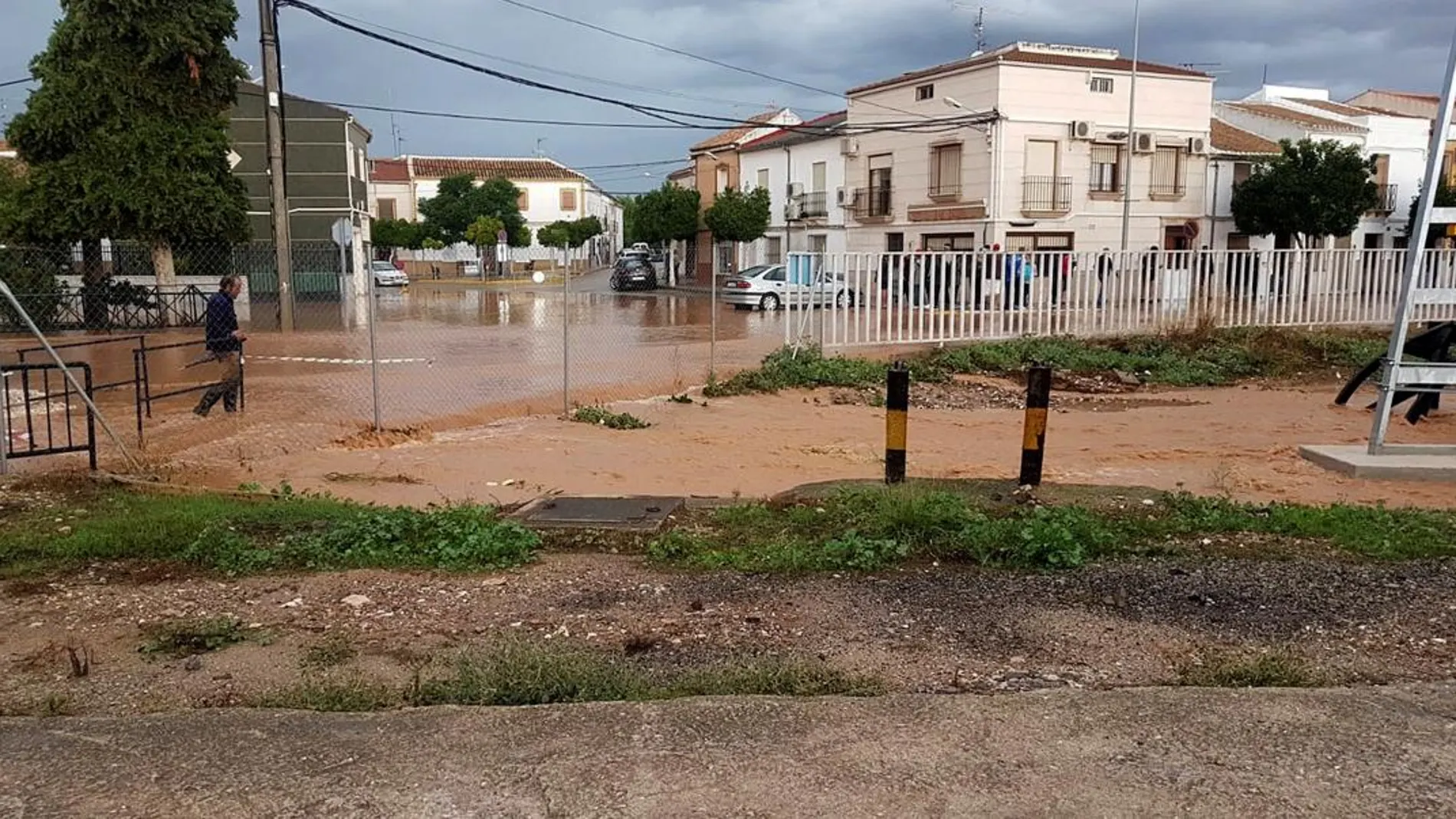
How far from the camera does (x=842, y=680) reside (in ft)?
14.3

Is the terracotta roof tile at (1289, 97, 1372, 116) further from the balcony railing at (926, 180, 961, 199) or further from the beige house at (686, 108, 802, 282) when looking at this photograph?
the beige house at (686, 108, 802, 282)

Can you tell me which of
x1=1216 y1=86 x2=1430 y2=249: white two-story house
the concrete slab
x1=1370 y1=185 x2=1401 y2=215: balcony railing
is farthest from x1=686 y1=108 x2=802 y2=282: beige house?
the concrete slab

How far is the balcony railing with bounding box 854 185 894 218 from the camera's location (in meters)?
43.2

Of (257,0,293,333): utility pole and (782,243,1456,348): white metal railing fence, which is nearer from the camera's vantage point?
(782,243,1456,348): white metal railing fence

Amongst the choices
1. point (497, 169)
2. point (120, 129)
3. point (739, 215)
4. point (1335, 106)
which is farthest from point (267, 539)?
point (497, 169)

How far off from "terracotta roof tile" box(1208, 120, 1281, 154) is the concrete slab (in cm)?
3495

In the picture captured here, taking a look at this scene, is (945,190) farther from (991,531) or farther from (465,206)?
(465,206)

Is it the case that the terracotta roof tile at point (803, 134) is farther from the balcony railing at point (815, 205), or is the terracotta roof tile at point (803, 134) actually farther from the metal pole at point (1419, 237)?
the metal pole at point (1419, 237)

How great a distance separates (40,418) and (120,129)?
51.0ft

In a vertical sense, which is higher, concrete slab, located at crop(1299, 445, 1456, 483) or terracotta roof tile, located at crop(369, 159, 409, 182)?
terracotta roof tile, located at crop(369, 159, 409, 182)

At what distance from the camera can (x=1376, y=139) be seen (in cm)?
4438

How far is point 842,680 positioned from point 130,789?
2.45 m

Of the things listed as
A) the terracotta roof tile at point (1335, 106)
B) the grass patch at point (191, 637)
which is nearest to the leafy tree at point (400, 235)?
the terracotta roof tile at point (1335, 106)

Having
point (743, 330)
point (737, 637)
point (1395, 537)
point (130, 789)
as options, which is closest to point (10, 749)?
point (130, 789)
